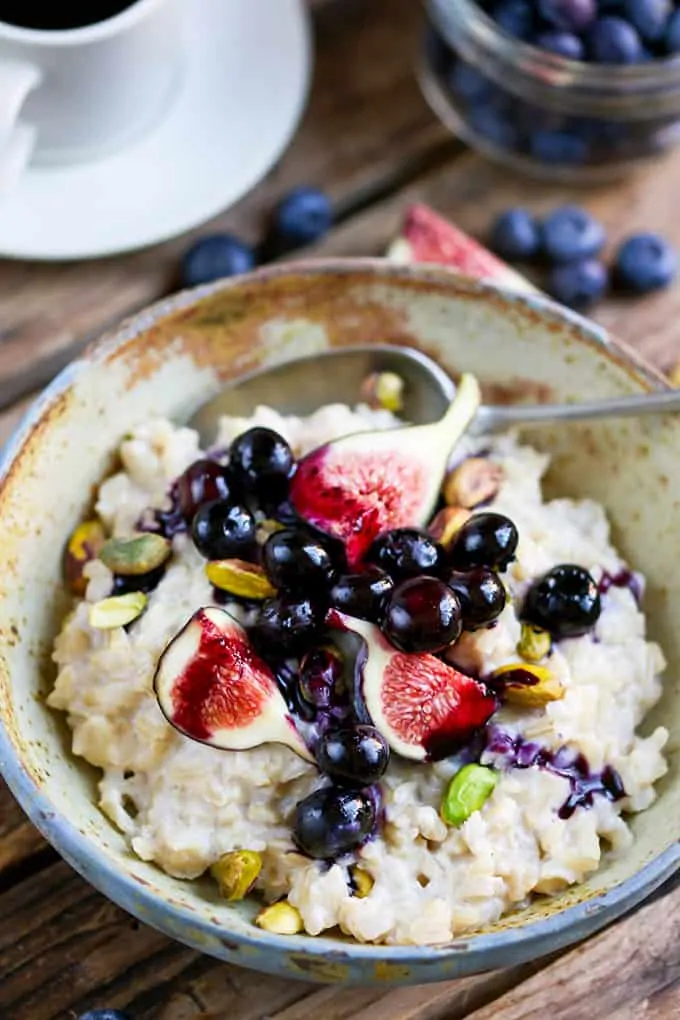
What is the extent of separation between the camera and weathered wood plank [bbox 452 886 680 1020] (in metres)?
1.83

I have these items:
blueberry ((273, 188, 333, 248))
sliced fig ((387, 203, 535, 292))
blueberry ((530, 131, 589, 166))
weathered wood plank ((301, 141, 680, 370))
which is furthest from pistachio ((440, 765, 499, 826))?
blueberry ((530, 131, 589, 166))

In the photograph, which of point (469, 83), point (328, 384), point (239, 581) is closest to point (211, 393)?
point (328, 384)

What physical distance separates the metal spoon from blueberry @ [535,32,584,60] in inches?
32.2

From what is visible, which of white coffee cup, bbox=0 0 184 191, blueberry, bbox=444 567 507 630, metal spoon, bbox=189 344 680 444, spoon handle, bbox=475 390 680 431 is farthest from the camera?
white coffee cup, bbox=0 0 184 191

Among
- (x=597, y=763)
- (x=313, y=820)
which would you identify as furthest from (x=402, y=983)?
(x=597, y=763)

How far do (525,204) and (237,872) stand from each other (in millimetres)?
1571

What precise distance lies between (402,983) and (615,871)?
0.97 ft

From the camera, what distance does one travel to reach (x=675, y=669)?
189 centimetres

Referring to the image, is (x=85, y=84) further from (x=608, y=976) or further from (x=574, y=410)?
(x=608, y=976)

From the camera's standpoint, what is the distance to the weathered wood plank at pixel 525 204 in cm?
258

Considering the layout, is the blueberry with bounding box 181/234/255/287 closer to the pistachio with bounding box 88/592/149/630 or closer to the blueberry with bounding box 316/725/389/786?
the pistachio with bounding box 88/592/149/630

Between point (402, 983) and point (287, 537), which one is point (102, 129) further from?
point (402, 983)

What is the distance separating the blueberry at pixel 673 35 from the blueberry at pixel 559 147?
23cm

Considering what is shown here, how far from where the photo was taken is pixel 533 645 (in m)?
1.76
